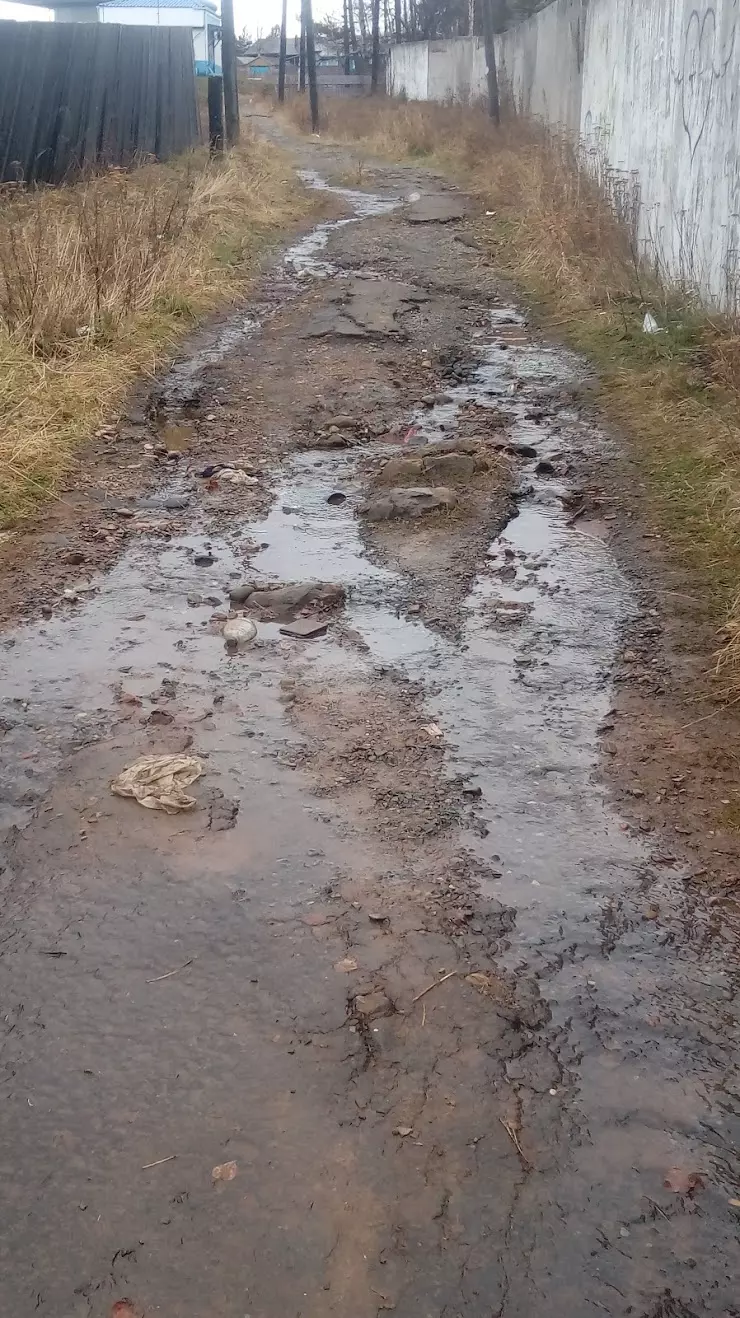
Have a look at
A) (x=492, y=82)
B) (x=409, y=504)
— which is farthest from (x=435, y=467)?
(x=492, y=82)

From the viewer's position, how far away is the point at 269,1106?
6.13ft

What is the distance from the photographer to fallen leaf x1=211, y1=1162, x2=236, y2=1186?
174 cm

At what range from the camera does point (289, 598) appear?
3715 millimetres

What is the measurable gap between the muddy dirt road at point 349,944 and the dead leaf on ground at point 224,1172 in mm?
12

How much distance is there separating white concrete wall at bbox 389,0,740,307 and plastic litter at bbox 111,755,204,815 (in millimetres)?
4347

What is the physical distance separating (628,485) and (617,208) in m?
4.89

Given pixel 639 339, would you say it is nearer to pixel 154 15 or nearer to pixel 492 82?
pixel 492 82

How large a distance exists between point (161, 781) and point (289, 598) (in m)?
1.14

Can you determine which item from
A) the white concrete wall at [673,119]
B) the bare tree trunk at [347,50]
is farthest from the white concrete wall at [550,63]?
the bare tree trunk at [347,50]

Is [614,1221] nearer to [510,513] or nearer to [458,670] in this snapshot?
[458,670]

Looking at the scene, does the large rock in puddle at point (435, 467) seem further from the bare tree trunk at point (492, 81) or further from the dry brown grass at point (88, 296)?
the bare tree trunk at point (492, 81)

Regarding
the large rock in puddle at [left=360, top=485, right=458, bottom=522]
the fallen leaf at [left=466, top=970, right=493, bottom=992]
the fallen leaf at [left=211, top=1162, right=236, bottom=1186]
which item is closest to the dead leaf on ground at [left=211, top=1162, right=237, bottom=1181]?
the fallen leaf at [left=211, top=1162, right=236, bottom=1186]

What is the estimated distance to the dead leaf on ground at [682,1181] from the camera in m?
1.73

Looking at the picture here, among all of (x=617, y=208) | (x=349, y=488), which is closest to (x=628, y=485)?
(x=349, y=488)
